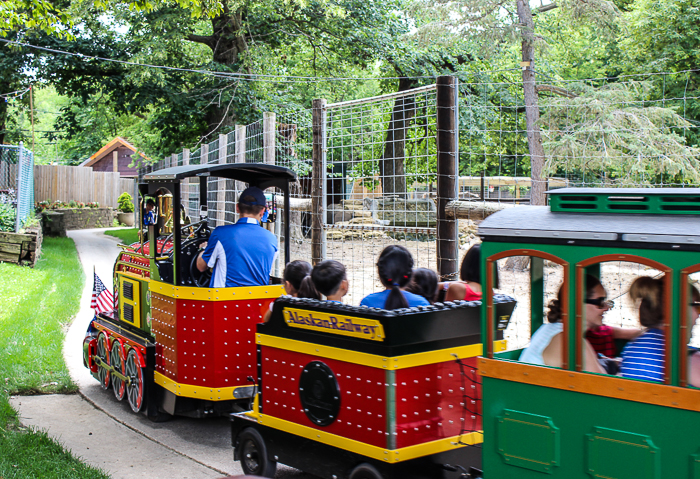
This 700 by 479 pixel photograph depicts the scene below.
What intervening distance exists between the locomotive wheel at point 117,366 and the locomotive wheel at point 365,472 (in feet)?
11.3

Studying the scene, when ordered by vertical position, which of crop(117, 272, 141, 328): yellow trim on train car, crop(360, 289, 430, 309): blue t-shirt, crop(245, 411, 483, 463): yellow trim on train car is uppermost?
crop(360, 289, 430, 309): blue t-shirt

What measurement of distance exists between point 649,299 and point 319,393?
2002 mm

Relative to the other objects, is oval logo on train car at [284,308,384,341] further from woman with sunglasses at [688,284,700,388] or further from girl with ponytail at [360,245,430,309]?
woman with sunglasses at [688,284,700,388]

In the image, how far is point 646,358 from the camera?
288 centimetres

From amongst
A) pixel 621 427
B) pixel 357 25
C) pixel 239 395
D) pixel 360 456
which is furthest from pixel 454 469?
pixel 357 25

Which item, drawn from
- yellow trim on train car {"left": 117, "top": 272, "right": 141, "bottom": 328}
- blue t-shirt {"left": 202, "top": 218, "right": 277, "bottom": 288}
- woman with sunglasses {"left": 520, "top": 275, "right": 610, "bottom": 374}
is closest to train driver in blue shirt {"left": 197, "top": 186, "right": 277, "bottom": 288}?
blue t-shirt {"left": 202, "top": 218, "right": 277, "bottom": 288}

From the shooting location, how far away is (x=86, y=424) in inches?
229

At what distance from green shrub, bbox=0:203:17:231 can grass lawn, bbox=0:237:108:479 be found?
3.61ft

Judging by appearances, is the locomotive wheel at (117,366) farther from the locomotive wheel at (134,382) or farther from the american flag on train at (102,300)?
the american flag on train at (102,300)

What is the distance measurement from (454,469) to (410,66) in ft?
Result: 68.8

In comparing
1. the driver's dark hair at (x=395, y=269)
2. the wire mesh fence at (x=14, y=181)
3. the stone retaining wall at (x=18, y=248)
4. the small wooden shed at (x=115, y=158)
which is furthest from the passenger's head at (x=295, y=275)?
the small wooden shed at (x=115, y=158)

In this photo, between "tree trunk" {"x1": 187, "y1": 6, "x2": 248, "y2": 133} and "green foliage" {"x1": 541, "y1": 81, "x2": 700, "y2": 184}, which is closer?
"green foliage" {"x1": 541, "y1": 81, "x2": 700, "y2": 184}

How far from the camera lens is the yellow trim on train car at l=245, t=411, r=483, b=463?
139 inches

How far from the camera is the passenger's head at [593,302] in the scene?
3.04 metres
